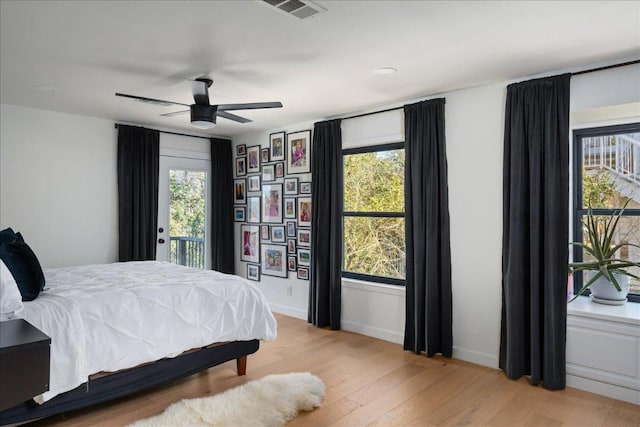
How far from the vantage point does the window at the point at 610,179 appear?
345 cm

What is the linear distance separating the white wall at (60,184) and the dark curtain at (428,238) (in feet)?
11.7

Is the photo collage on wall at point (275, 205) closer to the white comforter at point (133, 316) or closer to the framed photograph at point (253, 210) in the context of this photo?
the framed photograph at point (253, 210)

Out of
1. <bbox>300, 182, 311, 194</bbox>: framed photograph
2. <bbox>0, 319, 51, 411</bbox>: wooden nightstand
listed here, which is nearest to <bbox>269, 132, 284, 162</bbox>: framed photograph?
<bbox>300, 182, 311, 194</bbox>: framed photograph

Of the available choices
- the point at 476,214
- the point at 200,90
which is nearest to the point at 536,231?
the point at 476,214

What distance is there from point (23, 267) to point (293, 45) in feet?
7.47

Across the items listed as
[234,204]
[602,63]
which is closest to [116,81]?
[234,204]

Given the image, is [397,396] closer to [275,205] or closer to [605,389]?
[605,389]

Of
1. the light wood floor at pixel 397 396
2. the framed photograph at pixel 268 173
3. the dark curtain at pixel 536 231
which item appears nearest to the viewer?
the light wood floor at pixel 397 396

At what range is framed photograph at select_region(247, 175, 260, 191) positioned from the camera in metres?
5.86

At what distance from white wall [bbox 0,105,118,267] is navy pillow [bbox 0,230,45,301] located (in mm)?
2050

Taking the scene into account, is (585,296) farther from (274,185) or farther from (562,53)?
(274,185)

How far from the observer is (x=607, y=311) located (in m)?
3.18

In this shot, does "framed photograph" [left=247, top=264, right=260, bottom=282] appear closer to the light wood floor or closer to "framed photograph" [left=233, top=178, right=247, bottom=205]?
"framed photograph" [left=233, top=178, right=247, bottom=205]

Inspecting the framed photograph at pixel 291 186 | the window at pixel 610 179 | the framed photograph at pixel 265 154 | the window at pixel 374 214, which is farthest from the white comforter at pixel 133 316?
the window at pixel 610 179
